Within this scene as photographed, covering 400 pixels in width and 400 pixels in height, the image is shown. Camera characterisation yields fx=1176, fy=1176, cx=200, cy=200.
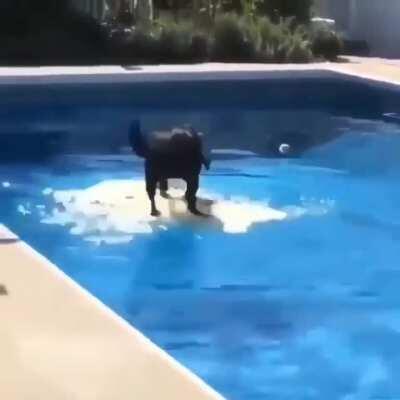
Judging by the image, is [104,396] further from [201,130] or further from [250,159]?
[201,130]

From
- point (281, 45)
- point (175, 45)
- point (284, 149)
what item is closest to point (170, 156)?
point (284, 149)

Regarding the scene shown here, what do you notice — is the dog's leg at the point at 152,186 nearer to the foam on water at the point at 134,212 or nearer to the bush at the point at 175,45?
the foam on water at the point at 134,212

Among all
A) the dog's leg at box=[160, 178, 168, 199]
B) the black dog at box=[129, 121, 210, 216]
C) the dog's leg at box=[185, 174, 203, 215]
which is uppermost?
the black dog at box=[129, 121, 210, 216]

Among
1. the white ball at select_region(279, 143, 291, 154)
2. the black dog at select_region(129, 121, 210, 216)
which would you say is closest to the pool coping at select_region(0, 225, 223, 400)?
the black dog at select_region(129, 121, 210, 216)

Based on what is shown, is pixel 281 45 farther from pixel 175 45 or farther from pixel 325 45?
pixel 175 45

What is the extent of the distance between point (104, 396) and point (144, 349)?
59cm

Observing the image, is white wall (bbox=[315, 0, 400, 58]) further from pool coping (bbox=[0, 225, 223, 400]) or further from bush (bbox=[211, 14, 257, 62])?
pool coping (bbox=[0, 225, 223, 400])

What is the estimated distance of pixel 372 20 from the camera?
73.2ft

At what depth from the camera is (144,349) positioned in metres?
5.14

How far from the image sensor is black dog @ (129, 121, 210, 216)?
8930 millimetres

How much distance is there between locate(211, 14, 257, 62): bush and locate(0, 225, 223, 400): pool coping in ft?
38.9

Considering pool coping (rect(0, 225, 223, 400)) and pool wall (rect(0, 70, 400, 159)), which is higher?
pool coping (rect(0, 225, 223, 400))

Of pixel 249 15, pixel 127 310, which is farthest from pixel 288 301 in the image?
pixel 249 15

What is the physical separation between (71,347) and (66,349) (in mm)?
28
